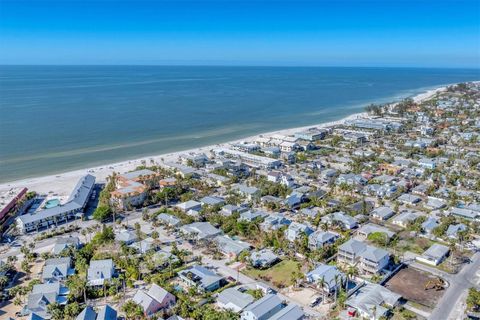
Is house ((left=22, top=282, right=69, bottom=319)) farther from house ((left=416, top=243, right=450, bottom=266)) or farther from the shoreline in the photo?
house ((left=416, top=243, right=450, bottom=266))

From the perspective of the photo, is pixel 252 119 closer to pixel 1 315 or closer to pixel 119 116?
pixel 119 116

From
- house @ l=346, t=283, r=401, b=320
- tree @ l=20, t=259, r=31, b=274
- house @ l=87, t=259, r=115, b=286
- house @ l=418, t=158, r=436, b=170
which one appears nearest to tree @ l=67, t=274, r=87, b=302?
house @ l=87, t=259, r=115, b=286

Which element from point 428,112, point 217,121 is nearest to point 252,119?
point 217,121

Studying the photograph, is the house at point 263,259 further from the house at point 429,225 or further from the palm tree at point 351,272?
the house at point 429,225

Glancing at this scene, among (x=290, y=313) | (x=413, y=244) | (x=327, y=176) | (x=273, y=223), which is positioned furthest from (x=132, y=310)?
(x=327, y=176)

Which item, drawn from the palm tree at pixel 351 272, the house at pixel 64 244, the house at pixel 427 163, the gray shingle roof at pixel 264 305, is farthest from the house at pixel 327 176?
the house at pixel 64 244

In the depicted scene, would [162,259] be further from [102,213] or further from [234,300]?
[102,213]

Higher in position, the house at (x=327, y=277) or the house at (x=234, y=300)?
the house at (x=327, y=277)
